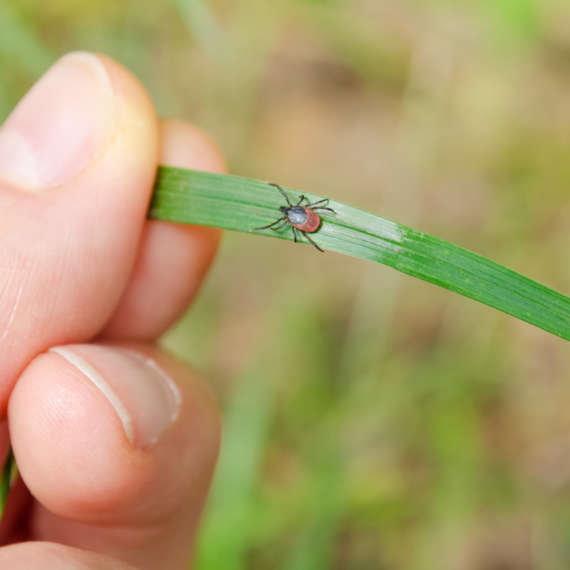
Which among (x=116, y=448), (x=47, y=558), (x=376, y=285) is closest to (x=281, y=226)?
(x=116, y=448)

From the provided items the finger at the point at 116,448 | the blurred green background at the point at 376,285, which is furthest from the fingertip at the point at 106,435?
the blurred green background at the point at 376,285

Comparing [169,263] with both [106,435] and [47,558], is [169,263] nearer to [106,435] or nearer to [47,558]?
[106,435]

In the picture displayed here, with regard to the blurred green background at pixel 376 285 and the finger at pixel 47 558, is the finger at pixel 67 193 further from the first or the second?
the blurred green background at pixel 376 285

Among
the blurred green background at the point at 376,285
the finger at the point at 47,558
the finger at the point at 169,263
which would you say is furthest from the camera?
the blurred green background at the point at 376,285

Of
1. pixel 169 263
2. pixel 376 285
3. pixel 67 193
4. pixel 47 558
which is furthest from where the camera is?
pixel 376 285

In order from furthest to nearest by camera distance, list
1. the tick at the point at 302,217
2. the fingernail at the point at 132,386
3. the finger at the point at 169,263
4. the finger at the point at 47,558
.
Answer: the finger at the point at 169,263 → the fingernail at the point at 132,386 → the tick at the point at 302,217 → the finger at the point at 47,558

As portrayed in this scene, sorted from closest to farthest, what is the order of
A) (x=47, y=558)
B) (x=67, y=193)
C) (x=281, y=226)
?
(x=47, y=558)
(x=281, y=226)
(x=67, y=193)

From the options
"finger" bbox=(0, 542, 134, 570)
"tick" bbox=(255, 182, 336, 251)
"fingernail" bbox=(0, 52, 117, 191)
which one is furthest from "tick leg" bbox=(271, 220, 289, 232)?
"finger" bbox=(0, 542, 134, 570)

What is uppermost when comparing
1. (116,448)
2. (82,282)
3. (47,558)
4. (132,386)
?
(82,282)
